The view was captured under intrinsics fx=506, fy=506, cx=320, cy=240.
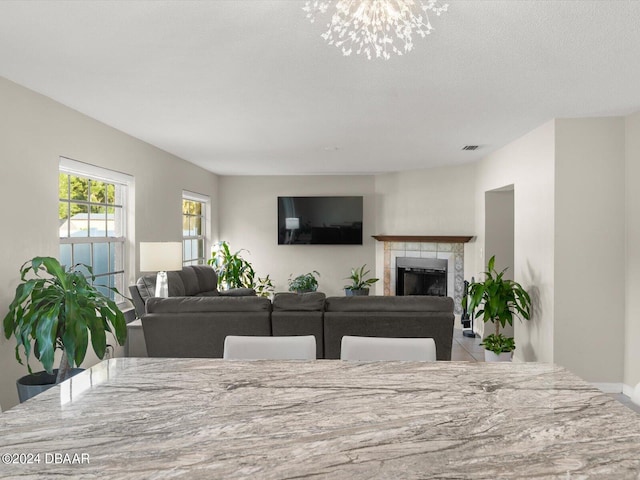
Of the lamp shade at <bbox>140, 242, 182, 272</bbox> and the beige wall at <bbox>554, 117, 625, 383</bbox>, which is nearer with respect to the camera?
the beige wall at <bbox>554, 117, 625, 383</bbox>

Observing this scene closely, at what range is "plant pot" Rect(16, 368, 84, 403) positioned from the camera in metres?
3.26

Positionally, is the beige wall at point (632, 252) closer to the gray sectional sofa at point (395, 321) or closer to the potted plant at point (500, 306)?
the potted plant at point (500, 306)

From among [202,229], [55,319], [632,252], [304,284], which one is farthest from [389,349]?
[202,229]

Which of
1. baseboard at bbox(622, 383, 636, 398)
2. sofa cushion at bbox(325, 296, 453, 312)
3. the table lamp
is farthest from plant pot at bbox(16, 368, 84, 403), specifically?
baseboard at bbox(622, 383, 636, 398)

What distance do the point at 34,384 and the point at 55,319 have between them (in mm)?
582

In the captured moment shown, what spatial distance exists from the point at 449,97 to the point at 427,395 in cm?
281

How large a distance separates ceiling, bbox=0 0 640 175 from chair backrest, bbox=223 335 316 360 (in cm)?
150

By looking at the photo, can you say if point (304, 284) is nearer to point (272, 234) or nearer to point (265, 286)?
point (265, 286)

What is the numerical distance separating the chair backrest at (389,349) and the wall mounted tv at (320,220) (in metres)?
6.74

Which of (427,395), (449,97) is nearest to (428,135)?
(449,97)

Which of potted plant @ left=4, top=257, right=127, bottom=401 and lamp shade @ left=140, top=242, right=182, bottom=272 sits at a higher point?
lamp shade @ left=140, top=242, right=182, bottom=272

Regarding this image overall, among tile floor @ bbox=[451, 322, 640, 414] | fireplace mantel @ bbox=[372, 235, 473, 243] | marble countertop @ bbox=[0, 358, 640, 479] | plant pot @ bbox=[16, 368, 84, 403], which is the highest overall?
fireplace mantel @ bbox=[372, 235, 473, 243]

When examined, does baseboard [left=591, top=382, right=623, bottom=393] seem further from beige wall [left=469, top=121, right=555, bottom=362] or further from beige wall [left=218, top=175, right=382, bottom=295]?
beige wall [left=218, top=175, right=382, bottom=295]

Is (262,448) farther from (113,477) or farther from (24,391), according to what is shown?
(24,391)
